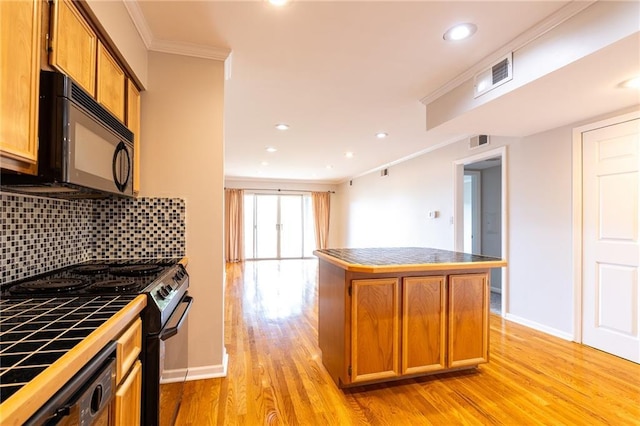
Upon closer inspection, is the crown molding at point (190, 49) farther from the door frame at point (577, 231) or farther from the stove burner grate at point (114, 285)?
the door frame at point (577, 231)

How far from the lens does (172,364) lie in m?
1.55

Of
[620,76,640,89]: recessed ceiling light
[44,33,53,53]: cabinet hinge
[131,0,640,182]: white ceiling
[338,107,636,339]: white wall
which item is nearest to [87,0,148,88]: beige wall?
[131,0,640,182]: white ceiling

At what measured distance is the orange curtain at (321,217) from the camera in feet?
29.5

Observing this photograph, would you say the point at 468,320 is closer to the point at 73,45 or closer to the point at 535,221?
the point at 535,221

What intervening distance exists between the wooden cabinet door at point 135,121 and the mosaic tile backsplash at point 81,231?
199 mm

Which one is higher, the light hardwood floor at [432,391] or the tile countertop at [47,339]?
the tile countertop at [47,339]

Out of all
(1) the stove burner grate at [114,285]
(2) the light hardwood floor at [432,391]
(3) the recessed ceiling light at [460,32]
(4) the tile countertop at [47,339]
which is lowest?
(2) the light hardwood floor at [432,391]

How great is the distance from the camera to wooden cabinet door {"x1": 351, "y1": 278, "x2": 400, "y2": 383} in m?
2.02

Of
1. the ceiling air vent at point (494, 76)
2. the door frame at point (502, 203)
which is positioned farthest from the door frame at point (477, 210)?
the ceiling air vent at point (494, 76)

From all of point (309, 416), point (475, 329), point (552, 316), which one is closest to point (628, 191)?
point (552, 316)

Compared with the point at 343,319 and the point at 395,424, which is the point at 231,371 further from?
the point at 395,424

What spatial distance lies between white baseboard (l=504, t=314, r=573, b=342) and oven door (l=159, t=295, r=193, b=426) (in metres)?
3.47

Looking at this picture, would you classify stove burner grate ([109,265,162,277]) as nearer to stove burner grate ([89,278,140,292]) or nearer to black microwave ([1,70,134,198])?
stove burner grate ([89,278,140,292])

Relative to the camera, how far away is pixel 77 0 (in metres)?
1.31
